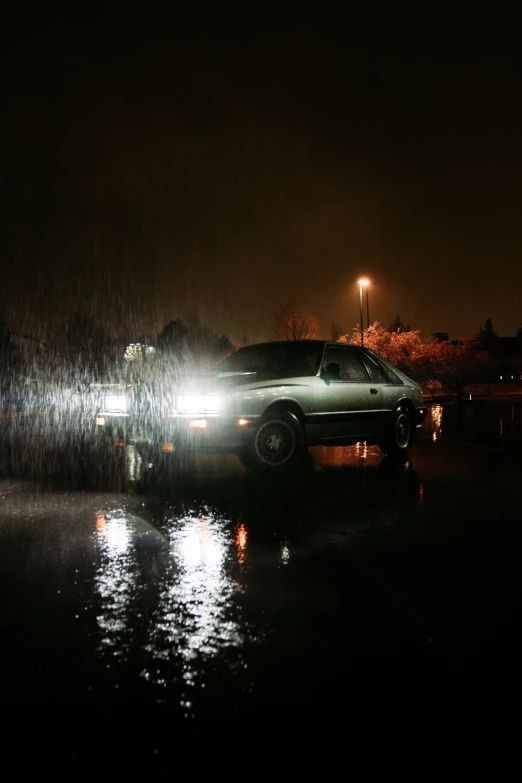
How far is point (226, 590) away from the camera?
14.6 feet

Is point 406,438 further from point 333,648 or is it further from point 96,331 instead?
point 96,331

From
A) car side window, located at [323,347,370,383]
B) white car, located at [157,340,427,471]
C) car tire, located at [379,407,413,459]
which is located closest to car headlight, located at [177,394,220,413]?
white car, located at [157,340,427,471]

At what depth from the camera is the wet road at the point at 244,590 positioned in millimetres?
3135

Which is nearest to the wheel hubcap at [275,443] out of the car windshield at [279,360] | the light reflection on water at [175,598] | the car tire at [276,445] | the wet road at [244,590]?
the car tire at [276,445]

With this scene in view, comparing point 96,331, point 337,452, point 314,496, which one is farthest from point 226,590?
point 96,331

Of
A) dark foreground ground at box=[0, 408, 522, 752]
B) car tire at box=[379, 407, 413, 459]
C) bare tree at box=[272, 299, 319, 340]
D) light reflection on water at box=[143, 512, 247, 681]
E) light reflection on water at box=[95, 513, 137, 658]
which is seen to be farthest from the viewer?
bare tree at box=[272, 299, 319, 340]

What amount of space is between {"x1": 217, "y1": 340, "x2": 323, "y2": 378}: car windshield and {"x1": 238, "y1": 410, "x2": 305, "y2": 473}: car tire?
736 millimetres

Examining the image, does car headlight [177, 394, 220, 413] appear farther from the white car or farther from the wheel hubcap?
the wheel hubcap

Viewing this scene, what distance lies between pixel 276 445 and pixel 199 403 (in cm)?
122

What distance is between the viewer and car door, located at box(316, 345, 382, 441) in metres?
10.2

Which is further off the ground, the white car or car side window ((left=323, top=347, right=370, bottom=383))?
car side window ((left=323, top=347, right=370, bottom=383))

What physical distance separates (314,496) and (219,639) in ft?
15.0

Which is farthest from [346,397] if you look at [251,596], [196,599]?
[196,599]

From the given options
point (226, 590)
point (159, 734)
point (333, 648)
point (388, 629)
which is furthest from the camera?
point (226, 590)
